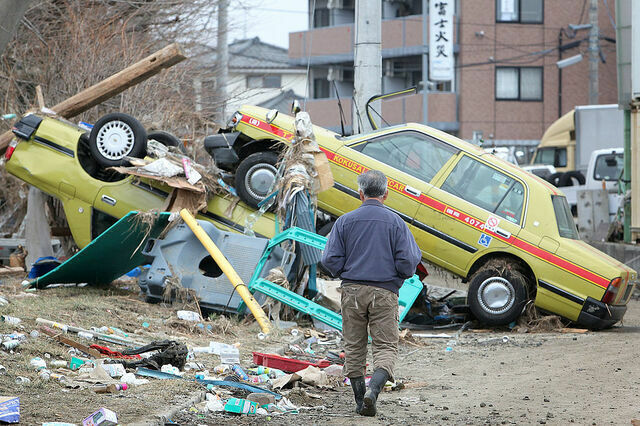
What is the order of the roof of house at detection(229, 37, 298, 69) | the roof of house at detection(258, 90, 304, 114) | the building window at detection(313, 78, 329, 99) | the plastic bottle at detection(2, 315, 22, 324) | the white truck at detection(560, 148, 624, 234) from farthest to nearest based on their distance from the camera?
the roof of house at detection(229, 37, 298, 69) → the roof of house at detection(258, 90, 304, 114) → the building window at detection(313, 78, 329, 99) → the white truck at detection(560, 148, 624, 234) → the plastic bottle at detection(2, 315, 22, 324)

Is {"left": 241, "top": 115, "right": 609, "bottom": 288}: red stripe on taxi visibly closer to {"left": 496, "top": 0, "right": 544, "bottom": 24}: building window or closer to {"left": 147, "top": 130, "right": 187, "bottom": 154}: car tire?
{"left": 147, "top": 130, "right": 187, "bottom": 154}: car tire

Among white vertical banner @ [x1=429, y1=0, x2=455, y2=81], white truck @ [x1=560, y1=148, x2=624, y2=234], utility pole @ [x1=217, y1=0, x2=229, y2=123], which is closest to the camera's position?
utility pole @ [x1=217, y1=0, x2=229, y2=123]

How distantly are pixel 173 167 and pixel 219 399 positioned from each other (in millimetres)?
5268

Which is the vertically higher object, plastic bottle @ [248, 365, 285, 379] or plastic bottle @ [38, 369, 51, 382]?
plastic bottle @ [38, 369, 51, 382]

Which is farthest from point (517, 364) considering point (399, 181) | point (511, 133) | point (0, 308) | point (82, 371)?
point (511, 133)

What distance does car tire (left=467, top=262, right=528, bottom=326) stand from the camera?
1132cm

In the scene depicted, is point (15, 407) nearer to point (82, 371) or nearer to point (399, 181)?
point (82, 371)

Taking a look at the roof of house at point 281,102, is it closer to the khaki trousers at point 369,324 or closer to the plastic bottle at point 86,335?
the plastic bottle at point 86,335

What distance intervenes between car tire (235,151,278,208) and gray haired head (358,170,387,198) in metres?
4.80

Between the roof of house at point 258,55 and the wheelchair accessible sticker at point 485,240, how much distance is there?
149 feet

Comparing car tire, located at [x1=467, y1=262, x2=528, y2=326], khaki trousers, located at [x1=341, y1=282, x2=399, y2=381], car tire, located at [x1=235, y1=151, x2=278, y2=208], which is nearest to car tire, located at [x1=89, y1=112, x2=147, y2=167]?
car tire, located at [x1=235, y1=151, x2=278, y2=208]

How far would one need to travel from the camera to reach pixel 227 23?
2142 centimetres

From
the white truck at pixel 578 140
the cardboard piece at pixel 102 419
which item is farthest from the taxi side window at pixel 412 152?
the white truck at pixel 578 140

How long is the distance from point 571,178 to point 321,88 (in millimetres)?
20867
